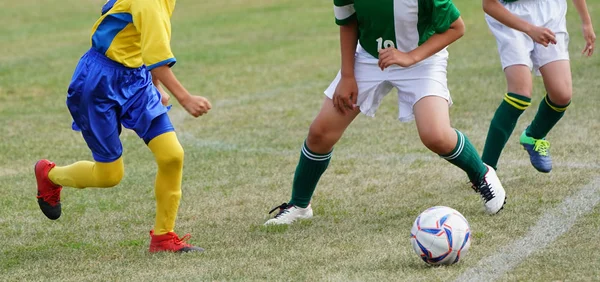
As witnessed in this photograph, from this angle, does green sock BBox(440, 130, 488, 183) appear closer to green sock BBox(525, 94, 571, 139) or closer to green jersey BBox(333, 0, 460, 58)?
green jersey BBox(333, 0, 460, 58)

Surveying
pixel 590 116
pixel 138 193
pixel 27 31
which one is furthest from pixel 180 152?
pixel 27 31

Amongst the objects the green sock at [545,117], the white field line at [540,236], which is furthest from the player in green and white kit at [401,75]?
the green sock at [545,117]

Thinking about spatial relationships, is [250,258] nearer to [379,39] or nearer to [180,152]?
[180,152]

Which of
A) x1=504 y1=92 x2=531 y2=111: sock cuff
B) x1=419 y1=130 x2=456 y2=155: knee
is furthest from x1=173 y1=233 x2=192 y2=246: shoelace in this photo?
x1=504 y1=92 x2=531 y2=111: sock cuff

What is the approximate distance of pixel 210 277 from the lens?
450 cm

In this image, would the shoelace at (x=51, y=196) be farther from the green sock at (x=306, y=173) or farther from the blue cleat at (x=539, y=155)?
the blue cleat at (x=539, y=155)

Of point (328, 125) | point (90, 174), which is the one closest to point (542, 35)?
point (328, 125)

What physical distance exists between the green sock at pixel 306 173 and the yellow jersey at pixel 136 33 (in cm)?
119

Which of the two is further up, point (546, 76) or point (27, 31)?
point (546, 76)

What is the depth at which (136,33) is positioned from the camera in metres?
4.94

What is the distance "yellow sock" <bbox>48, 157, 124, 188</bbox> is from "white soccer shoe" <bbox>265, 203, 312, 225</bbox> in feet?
3.19

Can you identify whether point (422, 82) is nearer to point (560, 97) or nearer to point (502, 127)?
point (502, 127)

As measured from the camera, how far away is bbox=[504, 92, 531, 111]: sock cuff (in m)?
6.13

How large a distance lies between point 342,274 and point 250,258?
24.4 inches
